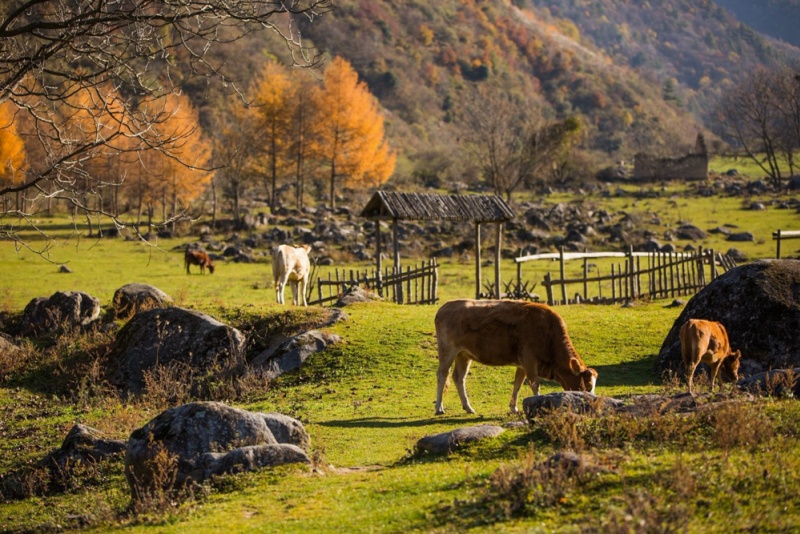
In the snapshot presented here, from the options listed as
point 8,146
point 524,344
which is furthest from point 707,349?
point 8,146

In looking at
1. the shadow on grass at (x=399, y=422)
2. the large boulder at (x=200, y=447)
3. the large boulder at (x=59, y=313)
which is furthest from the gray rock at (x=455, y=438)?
the large boulder at (x=59, y=313)

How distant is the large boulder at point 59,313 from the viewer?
835 inches

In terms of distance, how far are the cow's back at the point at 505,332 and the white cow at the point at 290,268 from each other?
12310 millimetres

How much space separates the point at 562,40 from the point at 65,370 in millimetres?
184410

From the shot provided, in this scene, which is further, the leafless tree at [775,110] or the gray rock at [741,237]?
the leafless tree at [775,110]

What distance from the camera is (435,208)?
27.6 m

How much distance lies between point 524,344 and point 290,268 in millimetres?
13981

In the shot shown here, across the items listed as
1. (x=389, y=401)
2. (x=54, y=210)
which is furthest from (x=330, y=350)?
(x=54, y=210)

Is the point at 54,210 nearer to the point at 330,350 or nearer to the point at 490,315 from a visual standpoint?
the point at 330,350

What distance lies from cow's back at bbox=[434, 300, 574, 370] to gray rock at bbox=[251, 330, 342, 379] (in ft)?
17.0

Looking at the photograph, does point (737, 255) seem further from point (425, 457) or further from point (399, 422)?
point (425, 457)

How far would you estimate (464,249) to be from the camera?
150ft

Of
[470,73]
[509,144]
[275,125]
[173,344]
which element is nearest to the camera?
[173,344]

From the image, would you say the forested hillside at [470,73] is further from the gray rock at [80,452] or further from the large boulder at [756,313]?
the gray rock at [80,452]
